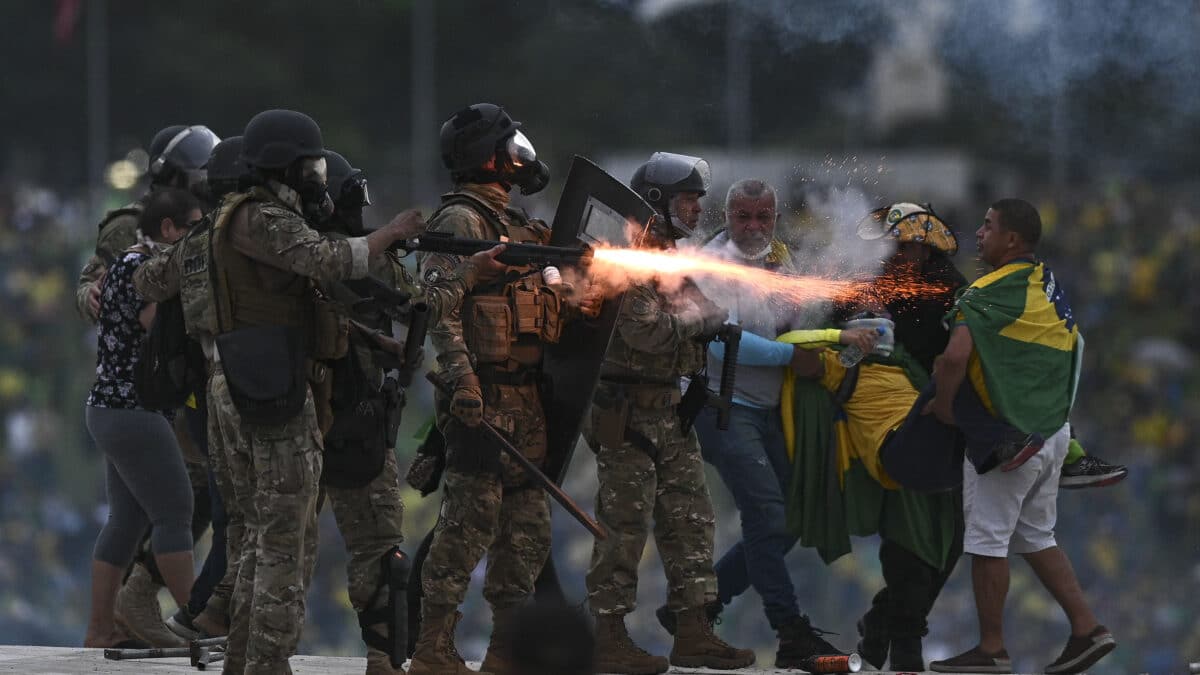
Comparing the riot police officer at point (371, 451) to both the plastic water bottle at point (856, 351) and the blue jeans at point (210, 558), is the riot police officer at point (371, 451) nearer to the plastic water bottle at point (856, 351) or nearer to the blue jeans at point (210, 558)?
the blue jeans at point (210, 558)

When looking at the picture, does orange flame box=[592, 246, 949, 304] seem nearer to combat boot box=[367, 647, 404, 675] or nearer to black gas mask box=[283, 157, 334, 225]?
black gas mask box=[283, 157, 334, 225]

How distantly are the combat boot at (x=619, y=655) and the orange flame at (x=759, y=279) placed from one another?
1.22 metres

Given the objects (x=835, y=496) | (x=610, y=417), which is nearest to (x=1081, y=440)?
(x=835, y=496)

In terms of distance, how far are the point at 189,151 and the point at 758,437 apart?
2422mm

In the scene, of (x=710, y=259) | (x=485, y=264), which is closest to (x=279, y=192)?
(x=485, y=264)

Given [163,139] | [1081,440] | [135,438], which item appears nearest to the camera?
[135,438]

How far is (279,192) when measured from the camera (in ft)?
20.5

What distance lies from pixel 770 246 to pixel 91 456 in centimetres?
941

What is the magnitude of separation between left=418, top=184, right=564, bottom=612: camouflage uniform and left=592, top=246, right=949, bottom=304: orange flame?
0.27m

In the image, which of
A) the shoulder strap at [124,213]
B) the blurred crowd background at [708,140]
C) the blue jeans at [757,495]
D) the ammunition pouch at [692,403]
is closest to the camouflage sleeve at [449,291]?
the ammunition pouch at [692,403]

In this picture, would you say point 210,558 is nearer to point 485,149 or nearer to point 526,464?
point 526,464

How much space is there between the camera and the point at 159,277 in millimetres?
6918

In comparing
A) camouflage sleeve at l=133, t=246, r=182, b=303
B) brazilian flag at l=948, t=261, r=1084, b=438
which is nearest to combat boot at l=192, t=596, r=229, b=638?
camouflage sleeve at l=133, t=246, r=182, b=303

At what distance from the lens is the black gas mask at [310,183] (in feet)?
20.6
